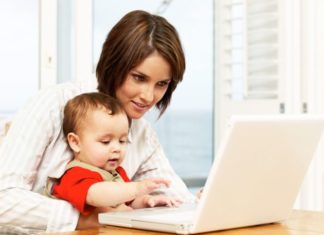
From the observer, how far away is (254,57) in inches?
122

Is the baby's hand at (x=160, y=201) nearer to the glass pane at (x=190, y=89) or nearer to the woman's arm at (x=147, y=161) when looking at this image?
the woman's arm at (x=147, y=161)

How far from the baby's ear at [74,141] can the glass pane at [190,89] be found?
6.03 feet

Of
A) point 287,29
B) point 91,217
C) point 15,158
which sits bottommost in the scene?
point 91,217

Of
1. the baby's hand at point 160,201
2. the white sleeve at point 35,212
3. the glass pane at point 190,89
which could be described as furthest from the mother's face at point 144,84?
the glass pane at point 190,89

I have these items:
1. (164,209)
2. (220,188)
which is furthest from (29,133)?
(220,188)

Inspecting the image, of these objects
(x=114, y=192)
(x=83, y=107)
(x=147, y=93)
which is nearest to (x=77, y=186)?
(x=114, y=192)

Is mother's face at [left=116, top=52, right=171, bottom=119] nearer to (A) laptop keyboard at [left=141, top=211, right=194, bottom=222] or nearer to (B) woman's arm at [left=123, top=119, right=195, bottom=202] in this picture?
(B) woman's arm at [left=123, top=119, right=195, bottom=202]

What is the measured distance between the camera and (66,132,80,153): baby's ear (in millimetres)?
1523

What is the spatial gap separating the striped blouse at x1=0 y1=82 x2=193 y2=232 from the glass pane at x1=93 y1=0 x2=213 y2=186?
1.79 m

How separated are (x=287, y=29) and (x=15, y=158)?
1745 millimetres

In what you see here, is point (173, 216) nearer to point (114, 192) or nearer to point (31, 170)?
point (114, 192)

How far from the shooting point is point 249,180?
49.7 inches

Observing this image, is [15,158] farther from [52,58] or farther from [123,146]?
[52,58]

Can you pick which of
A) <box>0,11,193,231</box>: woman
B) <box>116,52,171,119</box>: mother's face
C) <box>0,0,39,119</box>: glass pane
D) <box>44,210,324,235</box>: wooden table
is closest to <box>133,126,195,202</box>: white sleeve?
<box>0,11,193,231</box>: woman
